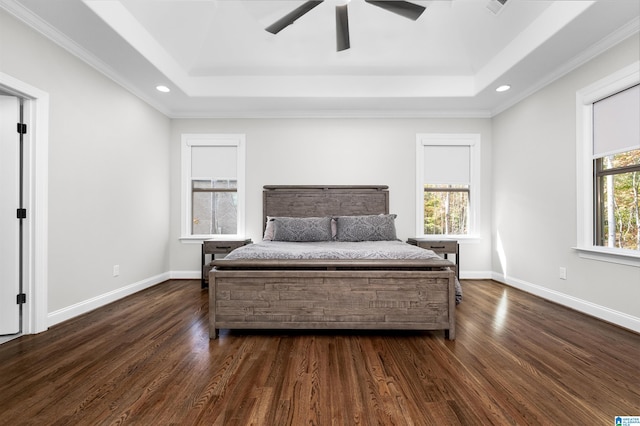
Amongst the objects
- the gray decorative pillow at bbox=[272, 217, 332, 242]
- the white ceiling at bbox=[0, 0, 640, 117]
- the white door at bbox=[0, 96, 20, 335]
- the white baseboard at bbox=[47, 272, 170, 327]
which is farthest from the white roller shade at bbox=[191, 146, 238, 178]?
the white door at bbox=[0, 96, 20, 335]

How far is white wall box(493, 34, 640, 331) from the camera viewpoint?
277 cm

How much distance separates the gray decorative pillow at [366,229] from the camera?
3971mm

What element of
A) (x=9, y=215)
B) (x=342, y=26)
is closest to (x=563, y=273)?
(x=342, y=26)

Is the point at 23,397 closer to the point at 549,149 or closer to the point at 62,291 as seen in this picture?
the point at 62,291

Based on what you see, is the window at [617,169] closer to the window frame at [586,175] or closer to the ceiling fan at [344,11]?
the window frame at [586,175]

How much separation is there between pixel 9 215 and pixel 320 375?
112 inches

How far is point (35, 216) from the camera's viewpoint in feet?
8.35

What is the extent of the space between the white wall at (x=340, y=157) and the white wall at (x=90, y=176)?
91cm

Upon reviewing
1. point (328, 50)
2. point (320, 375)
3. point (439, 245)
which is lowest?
point (320, 375)

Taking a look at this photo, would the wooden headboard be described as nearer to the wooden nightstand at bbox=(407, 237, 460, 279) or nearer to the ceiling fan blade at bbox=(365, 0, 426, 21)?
the wooden nightstand at bbox=(407, 237, 460, 279)

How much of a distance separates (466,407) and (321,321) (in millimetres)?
1170

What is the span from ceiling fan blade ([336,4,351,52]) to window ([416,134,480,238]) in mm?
2317

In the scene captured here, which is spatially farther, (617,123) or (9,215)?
(617,123)

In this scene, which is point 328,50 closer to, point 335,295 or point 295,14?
point 295,14
